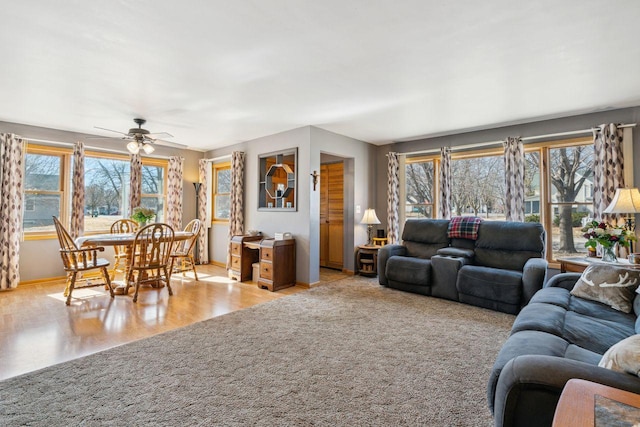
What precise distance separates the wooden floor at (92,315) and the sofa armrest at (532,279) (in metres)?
2.90

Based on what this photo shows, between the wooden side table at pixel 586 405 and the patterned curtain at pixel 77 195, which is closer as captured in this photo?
the wooden side table at pixel 586 405

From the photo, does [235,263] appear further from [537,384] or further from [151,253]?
[537,384]

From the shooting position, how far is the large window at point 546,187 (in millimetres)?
4246

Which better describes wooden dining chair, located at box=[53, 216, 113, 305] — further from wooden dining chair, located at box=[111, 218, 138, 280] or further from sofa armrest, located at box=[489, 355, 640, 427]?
sofa armrest, located at box=[489, 355, 640, 427]

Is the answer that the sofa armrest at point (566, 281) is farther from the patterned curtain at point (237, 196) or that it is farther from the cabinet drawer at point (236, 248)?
the patterned curtain at point (237, 196)

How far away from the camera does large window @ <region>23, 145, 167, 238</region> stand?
4945 mm

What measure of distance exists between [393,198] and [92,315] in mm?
4858

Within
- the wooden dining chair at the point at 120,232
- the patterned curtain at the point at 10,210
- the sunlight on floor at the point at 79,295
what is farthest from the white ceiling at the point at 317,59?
the sunlight on floor at the point at 79,295

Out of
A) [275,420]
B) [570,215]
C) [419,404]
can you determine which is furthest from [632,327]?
[570,215]

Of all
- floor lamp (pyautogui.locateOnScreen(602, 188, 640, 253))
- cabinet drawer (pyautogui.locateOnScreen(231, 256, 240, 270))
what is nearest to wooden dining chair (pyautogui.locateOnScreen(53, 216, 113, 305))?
cabinet drawer (pyautogui.locateOnScreen(231, 256, 240, 270))

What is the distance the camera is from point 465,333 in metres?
2.95

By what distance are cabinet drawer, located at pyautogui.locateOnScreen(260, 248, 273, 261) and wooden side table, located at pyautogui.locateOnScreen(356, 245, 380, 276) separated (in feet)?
5.87

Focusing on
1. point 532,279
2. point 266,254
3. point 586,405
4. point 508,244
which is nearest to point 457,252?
point 508,244

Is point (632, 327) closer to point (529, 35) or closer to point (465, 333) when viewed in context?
point (465, 333)
